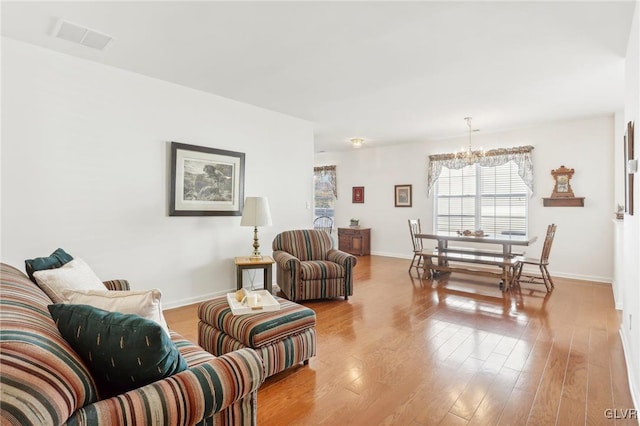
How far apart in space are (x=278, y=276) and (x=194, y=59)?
2671 millimetres

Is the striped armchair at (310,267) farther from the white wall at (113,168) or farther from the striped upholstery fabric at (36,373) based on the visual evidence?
the striped upholstery fabric at (36,373)

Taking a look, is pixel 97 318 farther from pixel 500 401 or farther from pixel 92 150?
pixel 92 150

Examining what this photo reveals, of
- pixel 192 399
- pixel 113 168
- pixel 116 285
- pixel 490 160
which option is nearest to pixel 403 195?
pixel 490 160

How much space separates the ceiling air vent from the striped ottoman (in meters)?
2.37

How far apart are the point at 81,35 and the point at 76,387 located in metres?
2.95

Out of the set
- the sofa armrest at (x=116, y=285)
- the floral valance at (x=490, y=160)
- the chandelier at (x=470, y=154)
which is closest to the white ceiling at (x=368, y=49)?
the chandelier at (x=470, y=154)

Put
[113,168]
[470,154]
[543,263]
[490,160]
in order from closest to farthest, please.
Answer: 1. [113,168]
2. [543,263]
3. [470,154]
4. [490,160]

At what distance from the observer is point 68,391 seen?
2.96ft

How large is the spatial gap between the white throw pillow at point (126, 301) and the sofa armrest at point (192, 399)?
0.33 m

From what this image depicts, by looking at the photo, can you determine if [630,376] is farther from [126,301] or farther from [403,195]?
[403,195]

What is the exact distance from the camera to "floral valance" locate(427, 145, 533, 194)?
569cm

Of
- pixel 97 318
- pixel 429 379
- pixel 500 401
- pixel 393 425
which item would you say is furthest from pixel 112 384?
pixel 500 401

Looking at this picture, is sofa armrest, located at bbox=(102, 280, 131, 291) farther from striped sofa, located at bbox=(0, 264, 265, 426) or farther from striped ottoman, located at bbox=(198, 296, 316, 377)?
striped sofa, located at bbox=(0, 264, 265, 426)

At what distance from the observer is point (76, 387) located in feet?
3.09
